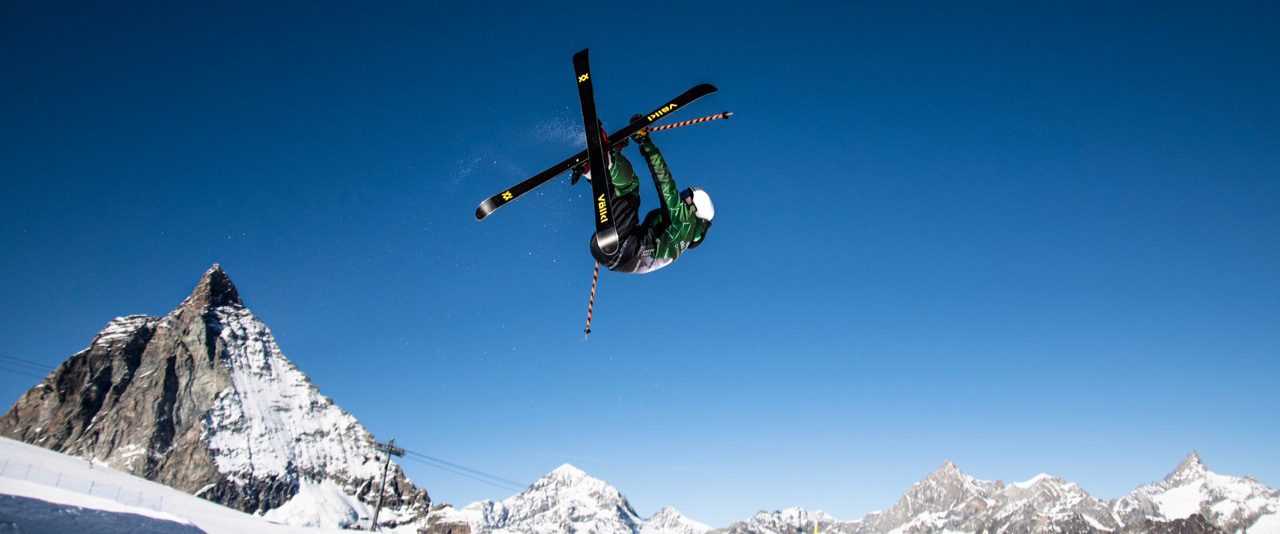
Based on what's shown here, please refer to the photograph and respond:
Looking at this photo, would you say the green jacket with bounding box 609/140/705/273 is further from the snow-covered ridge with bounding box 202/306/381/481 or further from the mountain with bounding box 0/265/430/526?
the snow-covered ridge with bounding box 202/306/381/481

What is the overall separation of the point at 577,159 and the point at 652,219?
51.2 inches

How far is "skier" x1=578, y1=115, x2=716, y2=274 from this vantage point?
7660 mm

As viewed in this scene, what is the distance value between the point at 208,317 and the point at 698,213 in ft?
774

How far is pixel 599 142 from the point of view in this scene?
720 centimetres

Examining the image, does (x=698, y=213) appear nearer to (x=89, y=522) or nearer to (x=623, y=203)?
(x=623, y=203)

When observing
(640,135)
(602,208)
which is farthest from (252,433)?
(640,135)

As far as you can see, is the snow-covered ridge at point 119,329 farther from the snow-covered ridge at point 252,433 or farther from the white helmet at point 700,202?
the white helmet at point 700,202

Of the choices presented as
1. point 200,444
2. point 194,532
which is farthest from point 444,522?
point 194,532

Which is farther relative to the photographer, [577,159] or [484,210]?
[484,210]

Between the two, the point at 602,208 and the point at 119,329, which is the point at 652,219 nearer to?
the point at 602,208

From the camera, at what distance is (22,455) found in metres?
106

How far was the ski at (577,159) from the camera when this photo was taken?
766cm

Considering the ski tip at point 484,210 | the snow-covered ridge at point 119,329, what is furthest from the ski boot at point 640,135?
the snow-covered ridge at point 119,329

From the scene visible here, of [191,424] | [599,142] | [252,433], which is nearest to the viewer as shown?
[599,142]
